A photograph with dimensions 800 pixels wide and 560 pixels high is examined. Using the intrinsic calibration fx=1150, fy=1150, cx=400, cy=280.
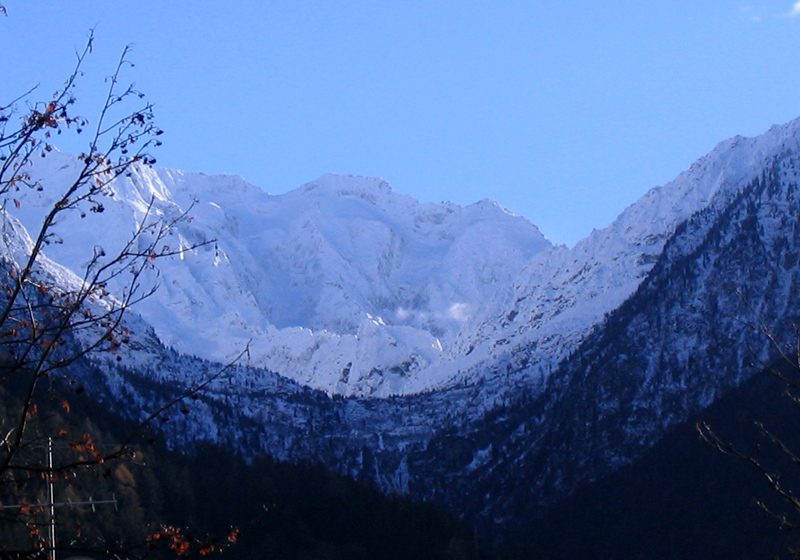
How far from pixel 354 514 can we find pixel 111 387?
268 ft

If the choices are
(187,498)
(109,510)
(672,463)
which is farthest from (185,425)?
(109,510)

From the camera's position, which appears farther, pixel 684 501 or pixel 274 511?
pixel 684 501

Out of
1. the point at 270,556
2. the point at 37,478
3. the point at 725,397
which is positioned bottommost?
the point at 37,478

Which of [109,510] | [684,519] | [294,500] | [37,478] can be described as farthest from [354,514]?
[37,478]

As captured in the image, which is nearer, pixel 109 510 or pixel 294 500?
pixel 109 510

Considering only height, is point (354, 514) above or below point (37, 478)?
above

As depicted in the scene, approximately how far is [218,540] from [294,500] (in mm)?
97469

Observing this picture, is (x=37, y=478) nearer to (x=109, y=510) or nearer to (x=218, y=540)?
(x=218, y=540)

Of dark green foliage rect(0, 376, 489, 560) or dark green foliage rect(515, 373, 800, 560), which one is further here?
dark green foliage rect(515, 373, 800, 560)

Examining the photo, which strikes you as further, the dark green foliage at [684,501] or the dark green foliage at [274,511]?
the dark green foliage at [684,501]

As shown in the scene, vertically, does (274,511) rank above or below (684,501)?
below

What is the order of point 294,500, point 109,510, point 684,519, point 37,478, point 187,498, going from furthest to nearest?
point 684,519
point 294,500
point 187,498
point 109,510
point 37,478

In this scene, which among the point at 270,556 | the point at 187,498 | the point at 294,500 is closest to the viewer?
the point at 270,556

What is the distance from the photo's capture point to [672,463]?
182000 mm
